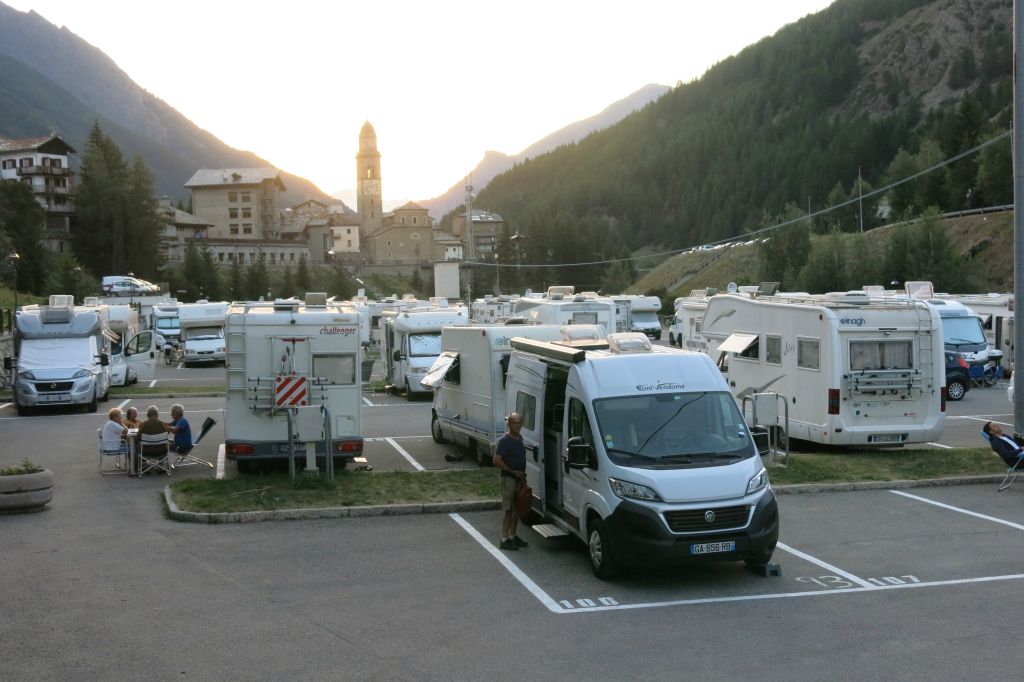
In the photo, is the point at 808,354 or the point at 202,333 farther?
the point at 202,333

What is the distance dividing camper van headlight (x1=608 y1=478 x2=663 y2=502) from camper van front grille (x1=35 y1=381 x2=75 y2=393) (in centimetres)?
2105

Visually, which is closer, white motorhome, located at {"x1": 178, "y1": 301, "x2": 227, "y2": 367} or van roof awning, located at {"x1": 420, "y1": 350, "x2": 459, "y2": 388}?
van roof awning, located at {"x1": 420, "y1": 350, "x2": 459, "y2": 388}

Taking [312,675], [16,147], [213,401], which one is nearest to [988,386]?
[213,401]

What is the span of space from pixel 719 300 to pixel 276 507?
12.2m

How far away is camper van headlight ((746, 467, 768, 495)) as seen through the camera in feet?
34.4

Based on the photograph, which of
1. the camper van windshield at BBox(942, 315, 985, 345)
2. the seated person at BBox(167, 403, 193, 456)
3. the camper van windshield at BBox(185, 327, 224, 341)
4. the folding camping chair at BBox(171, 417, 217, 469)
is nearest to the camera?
the seated person at BBox(167, 403, 193, 456)

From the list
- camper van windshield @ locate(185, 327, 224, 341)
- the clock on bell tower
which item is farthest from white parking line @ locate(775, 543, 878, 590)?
the clock on bell tower

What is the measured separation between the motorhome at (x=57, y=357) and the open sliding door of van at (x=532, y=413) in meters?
17.8

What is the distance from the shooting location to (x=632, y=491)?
10406 mm

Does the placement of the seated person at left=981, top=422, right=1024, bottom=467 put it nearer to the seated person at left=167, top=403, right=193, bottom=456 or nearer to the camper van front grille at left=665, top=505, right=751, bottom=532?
the camper van front grille at left=665, top=505, right=751, bottom=532

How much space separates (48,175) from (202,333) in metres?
81.4

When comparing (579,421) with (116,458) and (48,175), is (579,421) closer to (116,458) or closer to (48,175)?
(116,458)

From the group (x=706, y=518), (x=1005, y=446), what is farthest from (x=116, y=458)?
(x=1005, y=446)

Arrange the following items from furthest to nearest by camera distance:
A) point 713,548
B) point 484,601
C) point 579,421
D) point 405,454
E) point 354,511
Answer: point 405,454, point 354,511, point 579,421, point 713,548, point 484,601
